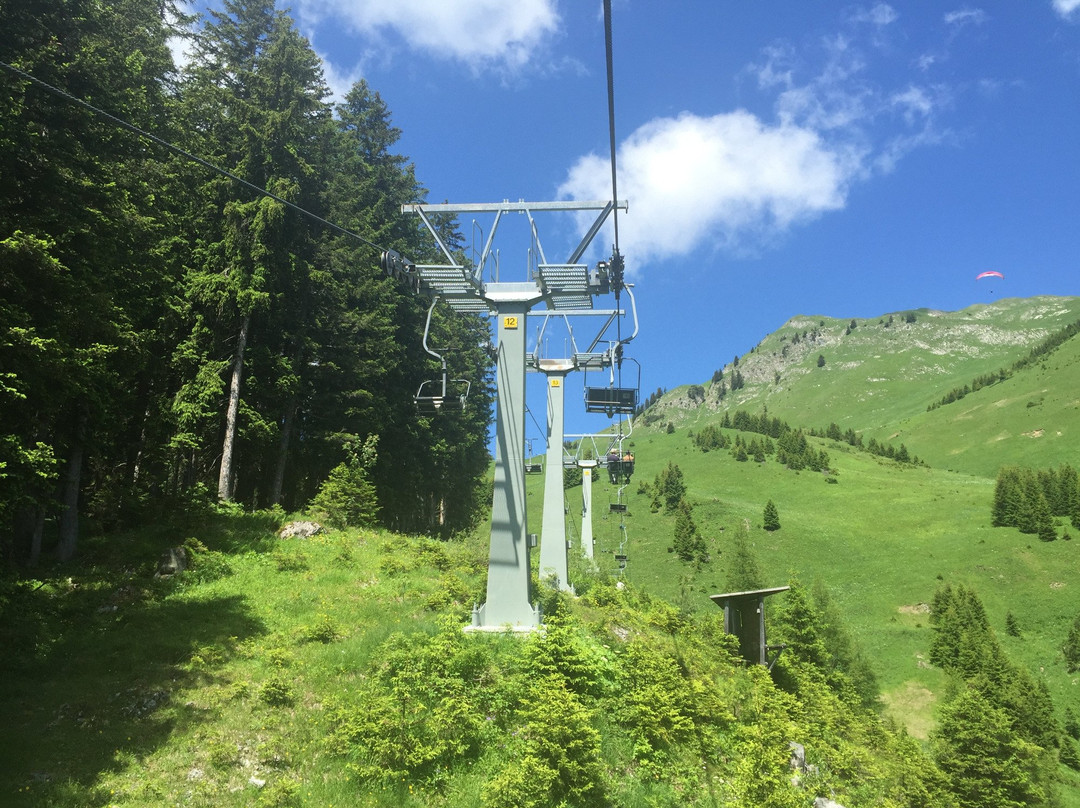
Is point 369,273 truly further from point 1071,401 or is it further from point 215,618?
point 1071,401

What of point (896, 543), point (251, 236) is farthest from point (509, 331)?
point (896, 543)

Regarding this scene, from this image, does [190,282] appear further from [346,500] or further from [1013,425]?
[1013,425]

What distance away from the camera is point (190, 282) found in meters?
20.6

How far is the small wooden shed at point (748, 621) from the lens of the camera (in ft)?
59.6

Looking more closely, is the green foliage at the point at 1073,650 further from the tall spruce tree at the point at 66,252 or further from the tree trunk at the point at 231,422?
the tall spruce tree at the point at 66,252

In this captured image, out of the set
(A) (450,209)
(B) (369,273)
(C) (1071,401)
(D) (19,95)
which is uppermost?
(C) (1071,401)

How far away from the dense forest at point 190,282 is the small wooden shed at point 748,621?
1326cm

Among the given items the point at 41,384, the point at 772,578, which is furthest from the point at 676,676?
the point at 772,578

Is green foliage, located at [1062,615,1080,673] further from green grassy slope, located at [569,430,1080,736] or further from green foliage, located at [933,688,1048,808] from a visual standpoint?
green foliage, located at [933,688,1048,808]

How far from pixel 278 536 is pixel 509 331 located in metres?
10.2

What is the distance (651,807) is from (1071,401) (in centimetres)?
19169

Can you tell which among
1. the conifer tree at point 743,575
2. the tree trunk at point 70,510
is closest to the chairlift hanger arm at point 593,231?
the tree trunk at point 70,510

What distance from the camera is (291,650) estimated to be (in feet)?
37.4

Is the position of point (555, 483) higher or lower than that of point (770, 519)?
higher
